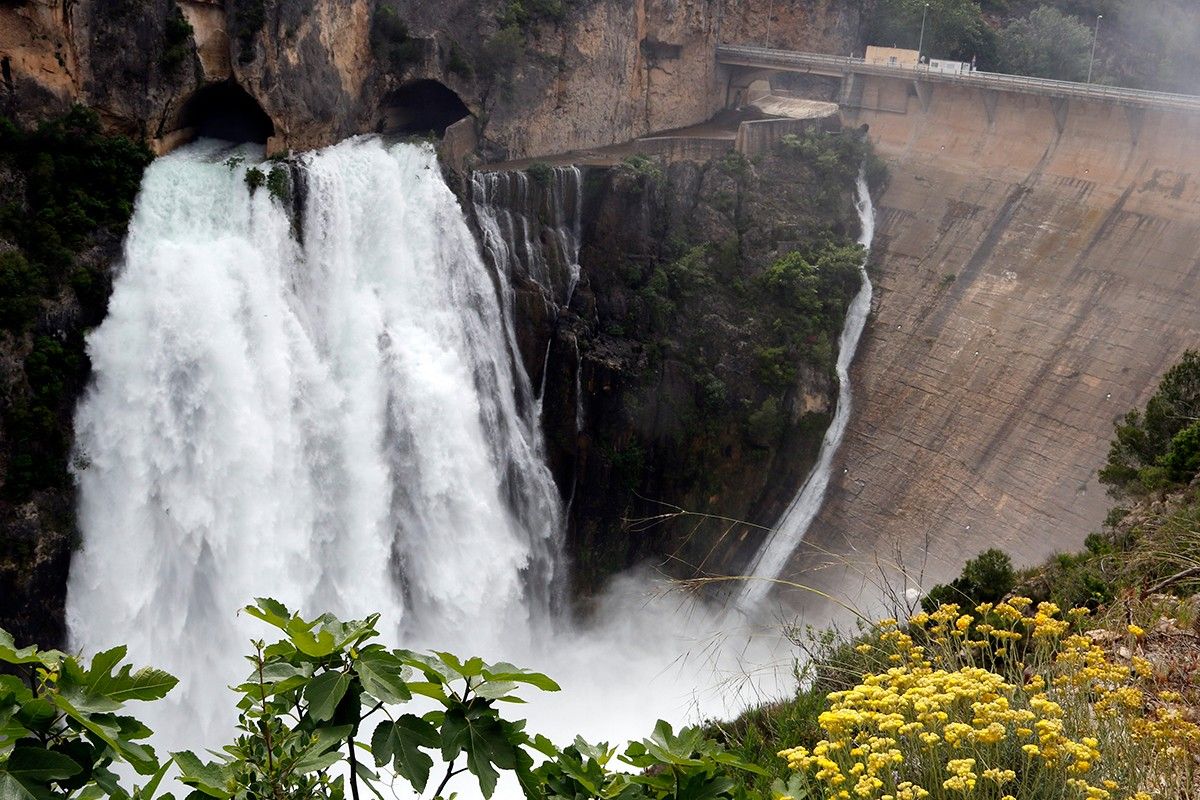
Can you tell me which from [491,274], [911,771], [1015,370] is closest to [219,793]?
[911,771]

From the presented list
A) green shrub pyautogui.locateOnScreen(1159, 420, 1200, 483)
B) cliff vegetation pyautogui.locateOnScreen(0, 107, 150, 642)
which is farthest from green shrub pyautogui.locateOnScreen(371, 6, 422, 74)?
green shrub pyautogui.locateOnScreen(1159, 420, 1200, 483)

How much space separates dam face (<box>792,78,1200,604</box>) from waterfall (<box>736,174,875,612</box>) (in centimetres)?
34

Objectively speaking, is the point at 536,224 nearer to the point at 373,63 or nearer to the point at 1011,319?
the point at 373,63

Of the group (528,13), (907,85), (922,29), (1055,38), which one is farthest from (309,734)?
(1055,38)

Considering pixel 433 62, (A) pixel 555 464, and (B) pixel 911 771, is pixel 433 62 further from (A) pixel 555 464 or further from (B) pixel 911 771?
(B) pixel 911 771

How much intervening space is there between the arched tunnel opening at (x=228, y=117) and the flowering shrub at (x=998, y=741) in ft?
71.7

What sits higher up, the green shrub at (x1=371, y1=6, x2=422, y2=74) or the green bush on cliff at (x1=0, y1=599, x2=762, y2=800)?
the green shrub at (x1=371, y1=6, x2=422, y2=74)

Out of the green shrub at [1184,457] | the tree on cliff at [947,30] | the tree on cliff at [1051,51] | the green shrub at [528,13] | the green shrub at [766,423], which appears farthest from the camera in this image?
the tree on cliff at [1051,51]

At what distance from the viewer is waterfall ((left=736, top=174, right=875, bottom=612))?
26797 millimetres

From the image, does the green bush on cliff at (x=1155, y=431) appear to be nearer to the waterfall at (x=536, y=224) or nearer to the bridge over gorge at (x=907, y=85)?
the bridge over gorge at (x=907, y=85)

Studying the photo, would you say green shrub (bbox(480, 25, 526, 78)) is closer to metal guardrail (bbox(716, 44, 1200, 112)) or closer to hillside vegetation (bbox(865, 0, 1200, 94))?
metal guardrail (bbox(716, 44, 1200, 112))

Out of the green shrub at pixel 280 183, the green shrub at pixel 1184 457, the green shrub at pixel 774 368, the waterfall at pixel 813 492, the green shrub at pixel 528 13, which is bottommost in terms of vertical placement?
the waterfall at pixel 813 492

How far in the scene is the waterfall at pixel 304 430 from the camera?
20.3 meters

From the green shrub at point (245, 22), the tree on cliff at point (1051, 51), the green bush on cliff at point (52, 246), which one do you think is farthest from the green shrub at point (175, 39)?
the tree on cliff at point (1051, 51)
